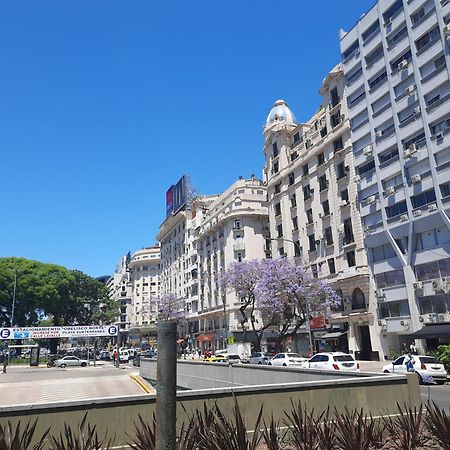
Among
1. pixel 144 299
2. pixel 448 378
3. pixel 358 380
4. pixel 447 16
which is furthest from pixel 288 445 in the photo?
pixel 144 299

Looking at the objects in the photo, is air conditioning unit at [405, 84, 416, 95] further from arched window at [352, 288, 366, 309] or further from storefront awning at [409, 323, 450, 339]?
storefront awning at [409, 323, 450, 339]

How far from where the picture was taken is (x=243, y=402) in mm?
8703

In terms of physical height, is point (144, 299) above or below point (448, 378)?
above

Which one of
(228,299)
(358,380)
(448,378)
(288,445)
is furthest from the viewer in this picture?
(228,299)

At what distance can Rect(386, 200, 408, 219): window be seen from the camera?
3966 cm

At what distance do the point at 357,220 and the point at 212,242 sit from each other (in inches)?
1503

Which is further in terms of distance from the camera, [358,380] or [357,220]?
[357,220]

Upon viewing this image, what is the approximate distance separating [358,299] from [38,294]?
5326cm

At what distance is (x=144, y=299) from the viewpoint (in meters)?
131

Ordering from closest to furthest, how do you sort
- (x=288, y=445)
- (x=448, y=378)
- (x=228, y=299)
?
(x=288, y=445) → (x=448, y=378) → (x=228, y=299)

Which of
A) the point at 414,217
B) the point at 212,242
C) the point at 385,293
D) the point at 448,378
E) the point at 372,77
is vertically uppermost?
the point at 372,77

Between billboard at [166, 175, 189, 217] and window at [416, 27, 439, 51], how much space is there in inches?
2639

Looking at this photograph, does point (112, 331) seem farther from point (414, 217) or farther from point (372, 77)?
point (372, 77)

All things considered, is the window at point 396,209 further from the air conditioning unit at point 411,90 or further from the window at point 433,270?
the air conditioning unit at point 411,90
